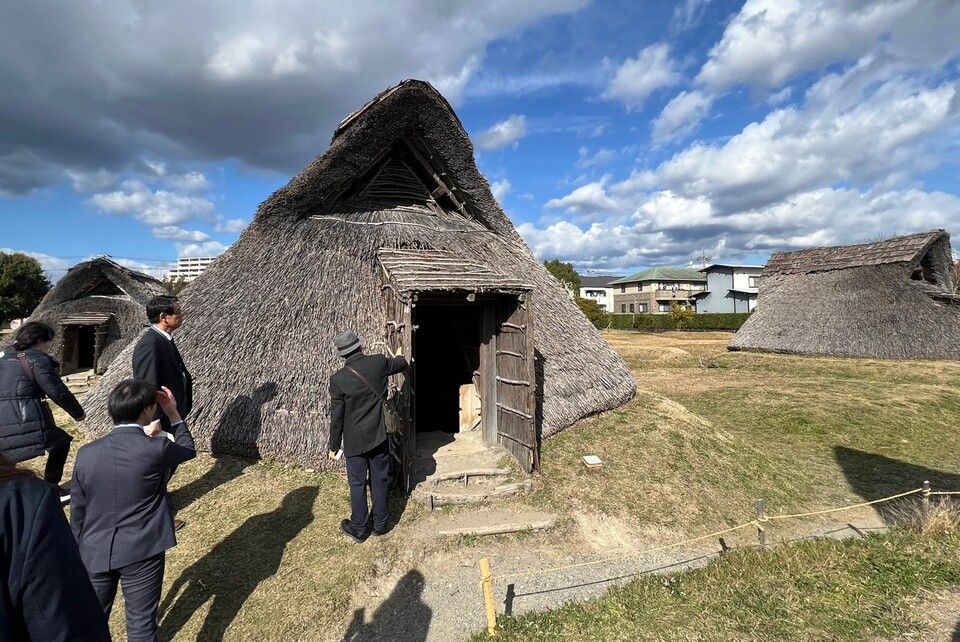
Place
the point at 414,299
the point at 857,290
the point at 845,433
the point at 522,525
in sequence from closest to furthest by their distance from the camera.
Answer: the point at 522,525
the point at 414,299
the point at 845,433
the point at 857,290

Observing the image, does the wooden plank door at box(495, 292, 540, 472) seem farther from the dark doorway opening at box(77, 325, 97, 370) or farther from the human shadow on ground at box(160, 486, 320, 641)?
the dark doorway opening at box(77, 325, 97, 370)

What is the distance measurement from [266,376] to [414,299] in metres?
2.90

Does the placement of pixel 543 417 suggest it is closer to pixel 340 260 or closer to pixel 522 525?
pixel 522 525

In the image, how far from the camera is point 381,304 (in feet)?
23.3

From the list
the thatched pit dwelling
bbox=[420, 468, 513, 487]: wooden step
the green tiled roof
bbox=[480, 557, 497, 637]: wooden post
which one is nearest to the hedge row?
the green tiled roof

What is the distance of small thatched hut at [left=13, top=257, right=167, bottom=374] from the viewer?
45.6 ft

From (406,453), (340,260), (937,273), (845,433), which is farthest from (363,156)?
(937,273)

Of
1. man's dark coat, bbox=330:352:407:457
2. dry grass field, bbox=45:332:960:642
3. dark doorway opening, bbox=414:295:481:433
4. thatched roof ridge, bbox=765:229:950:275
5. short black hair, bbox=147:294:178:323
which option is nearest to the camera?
dry grass field, bbox=45:332:960:642

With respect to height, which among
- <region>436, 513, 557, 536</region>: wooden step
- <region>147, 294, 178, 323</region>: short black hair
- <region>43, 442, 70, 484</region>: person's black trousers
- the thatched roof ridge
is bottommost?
<region>436, 513, 557, 536</region>: wooden step

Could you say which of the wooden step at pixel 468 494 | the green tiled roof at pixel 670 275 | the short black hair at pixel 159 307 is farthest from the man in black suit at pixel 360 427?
the green tiled roof at pixel 670 275

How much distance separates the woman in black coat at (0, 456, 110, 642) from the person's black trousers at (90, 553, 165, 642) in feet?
5.12

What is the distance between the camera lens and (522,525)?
17.7ft

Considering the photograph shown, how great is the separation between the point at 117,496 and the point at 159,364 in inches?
90.9

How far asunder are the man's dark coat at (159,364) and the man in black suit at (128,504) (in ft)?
6.41
